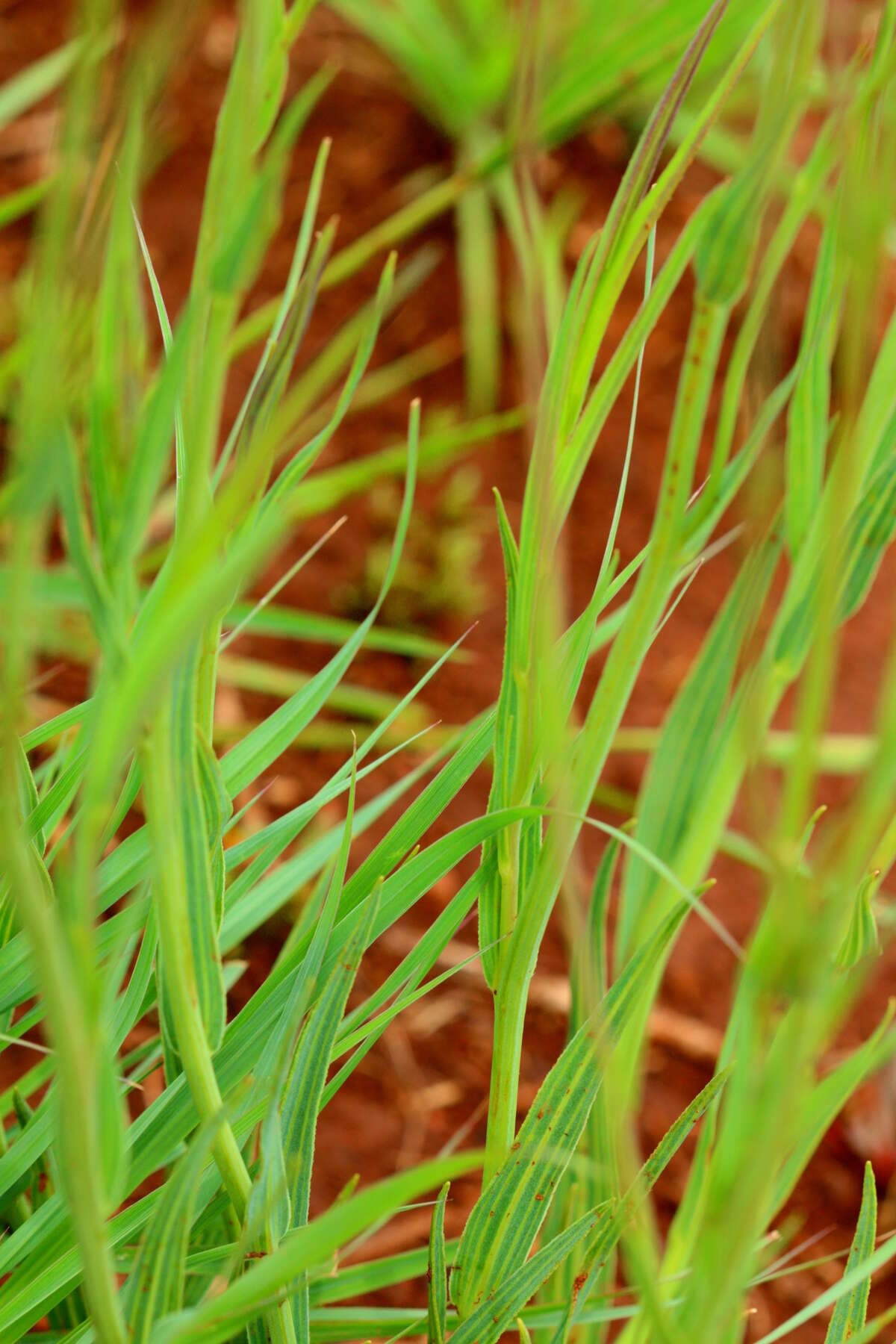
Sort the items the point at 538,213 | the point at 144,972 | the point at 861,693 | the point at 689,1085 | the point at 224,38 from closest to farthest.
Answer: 1. the point at 538,213
2. the point at 144,972
3. the point at 689,1085
4. the point at 861,693
5. the point at 224,38

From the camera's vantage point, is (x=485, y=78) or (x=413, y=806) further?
(x=485, y=78)

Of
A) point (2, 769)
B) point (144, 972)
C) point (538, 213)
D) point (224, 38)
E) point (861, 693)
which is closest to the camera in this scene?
→ point (2, 769)

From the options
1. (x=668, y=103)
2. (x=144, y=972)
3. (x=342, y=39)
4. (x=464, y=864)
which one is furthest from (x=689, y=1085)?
(x=342, y=39)

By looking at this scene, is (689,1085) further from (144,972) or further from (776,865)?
(776,865)

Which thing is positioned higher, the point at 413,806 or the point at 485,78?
the point at 485,78

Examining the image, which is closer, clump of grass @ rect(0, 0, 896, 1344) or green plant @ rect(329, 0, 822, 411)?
clump of grass @ rect(0, 0, 896, 1344)

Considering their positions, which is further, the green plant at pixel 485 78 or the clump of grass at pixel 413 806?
the green plant at pixel 485 78

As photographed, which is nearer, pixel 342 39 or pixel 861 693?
pixel 861 693

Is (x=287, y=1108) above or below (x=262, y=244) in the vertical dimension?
below
